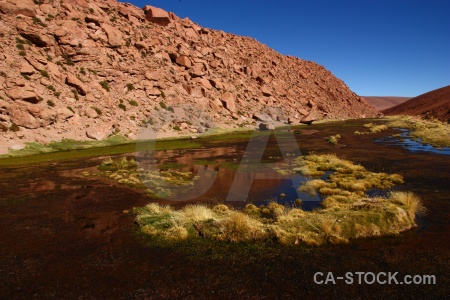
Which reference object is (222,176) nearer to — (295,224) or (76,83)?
(295,224)

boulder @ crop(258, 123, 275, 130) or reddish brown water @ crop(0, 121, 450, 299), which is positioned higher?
boulder @ crop(258, 123, 275, 130)

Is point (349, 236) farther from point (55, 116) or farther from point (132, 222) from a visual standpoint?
point (55, 116)

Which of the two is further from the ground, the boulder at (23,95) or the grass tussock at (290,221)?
the boulder at (23,95)

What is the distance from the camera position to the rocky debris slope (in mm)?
38156

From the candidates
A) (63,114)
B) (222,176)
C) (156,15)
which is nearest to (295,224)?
(222,176)

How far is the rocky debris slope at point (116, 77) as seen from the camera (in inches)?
1502

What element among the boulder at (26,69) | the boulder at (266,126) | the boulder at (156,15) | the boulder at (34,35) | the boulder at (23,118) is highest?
the boulder at (156,15)

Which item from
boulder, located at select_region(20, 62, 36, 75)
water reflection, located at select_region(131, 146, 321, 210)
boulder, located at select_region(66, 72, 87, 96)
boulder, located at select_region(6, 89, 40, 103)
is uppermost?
boulder, located at select_region(20, 62, 36, 75)

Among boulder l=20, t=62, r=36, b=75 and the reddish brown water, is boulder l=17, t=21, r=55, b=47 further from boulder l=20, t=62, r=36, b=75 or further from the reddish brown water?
the reddish brown water

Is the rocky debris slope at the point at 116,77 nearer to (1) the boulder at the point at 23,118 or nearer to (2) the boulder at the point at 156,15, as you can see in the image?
(1) the boulder at the point at 23,118

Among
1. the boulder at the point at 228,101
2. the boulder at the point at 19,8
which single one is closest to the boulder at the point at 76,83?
the boulder at the point at 19,8

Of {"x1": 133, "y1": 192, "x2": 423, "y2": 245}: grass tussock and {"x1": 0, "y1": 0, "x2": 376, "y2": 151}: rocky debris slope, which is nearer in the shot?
{"x1": 133, "y1": 192, "x2": 423, "y2": 245}: grass tussock

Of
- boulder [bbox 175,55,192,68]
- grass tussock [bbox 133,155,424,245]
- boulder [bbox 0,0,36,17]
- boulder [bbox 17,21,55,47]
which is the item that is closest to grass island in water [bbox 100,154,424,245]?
grass tussock [bbox 133,155,424,245]

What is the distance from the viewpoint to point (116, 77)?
53.3 meters
